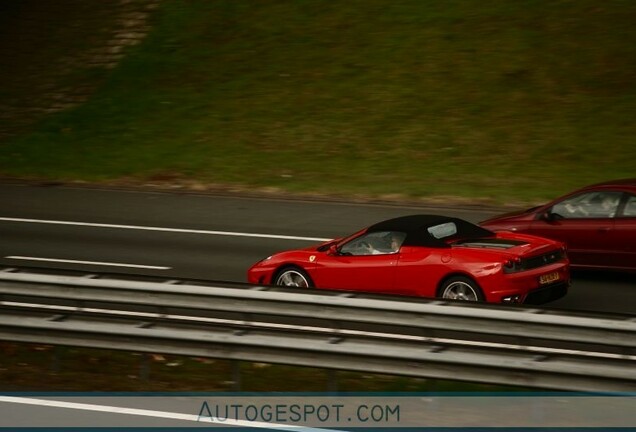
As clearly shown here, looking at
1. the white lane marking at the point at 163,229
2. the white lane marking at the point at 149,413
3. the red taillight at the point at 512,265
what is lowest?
the white lane marking at the point at 149,413

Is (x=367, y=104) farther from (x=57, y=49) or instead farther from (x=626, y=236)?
(x=626, y=236)

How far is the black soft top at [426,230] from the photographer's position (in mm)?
13641

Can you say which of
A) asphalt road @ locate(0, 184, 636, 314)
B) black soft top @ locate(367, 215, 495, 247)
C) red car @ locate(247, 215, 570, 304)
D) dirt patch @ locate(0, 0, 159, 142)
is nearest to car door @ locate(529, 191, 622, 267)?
asphalt road @ locate(0, 184, 636, 314)

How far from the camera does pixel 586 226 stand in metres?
15.1

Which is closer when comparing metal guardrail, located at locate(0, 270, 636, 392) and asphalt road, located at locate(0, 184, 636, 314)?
metal guardrail, located at locate(0, 270, 636, 392)

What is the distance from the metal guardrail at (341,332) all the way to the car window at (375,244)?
9.36ft

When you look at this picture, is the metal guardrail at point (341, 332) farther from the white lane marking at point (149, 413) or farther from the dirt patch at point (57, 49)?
the dirt patch at point (57, 49)

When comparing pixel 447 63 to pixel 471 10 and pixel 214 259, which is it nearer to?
pixel 471 10

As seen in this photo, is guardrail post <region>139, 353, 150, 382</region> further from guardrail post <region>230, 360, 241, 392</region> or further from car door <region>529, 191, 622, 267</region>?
car door <region>529, 191, 622, 267</region>

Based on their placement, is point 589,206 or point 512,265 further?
point 589,206

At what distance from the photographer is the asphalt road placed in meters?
16.7

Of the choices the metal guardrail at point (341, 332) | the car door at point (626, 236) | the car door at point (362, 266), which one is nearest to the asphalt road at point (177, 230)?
the car door at point (626, 236)

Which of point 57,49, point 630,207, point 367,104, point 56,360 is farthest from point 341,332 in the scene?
→ point 57,49

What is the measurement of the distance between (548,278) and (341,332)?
173 inches
